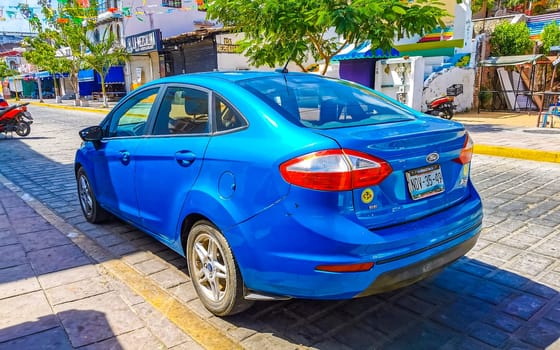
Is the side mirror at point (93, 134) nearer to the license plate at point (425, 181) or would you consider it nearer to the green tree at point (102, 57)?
the license plate at point (425, 181)

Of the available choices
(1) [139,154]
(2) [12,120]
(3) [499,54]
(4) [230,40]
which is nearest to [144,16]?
(4) [230,40]

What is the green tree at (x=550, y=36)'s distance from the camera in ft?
58.0

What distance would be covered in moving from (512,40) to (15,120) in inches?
781

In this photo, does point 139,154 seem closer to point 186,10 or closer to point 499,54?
point 499,54

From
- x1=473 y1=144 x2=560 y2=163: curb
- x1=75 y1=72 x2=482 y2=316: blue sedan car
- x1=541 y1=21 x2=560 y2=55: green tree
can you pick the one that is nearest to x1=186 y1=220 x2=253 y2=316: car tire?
x1=75 y1=72 x2=482 y2=316: blue sedan car

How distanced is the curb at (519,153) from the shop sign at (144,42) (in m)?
23.5

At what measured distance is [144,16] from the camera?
3141cm

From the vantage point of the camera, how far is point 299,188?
2.26m

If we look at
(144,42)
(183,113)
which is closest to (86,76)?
(144,42)

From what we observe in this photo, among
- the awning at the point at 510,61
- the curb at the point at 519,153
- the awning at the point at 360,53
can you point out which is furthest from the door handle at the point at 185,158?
the awning at the point at 510,61

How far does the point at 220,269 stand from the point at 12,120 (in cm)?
1319

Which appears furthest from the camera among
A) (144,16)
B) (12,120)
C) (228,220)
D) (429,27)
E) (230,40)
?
(144,16)

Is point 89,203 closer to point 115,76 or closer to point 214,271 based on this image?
point 214,271

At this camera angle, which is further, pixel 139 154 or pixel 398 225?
pixel 139 154
